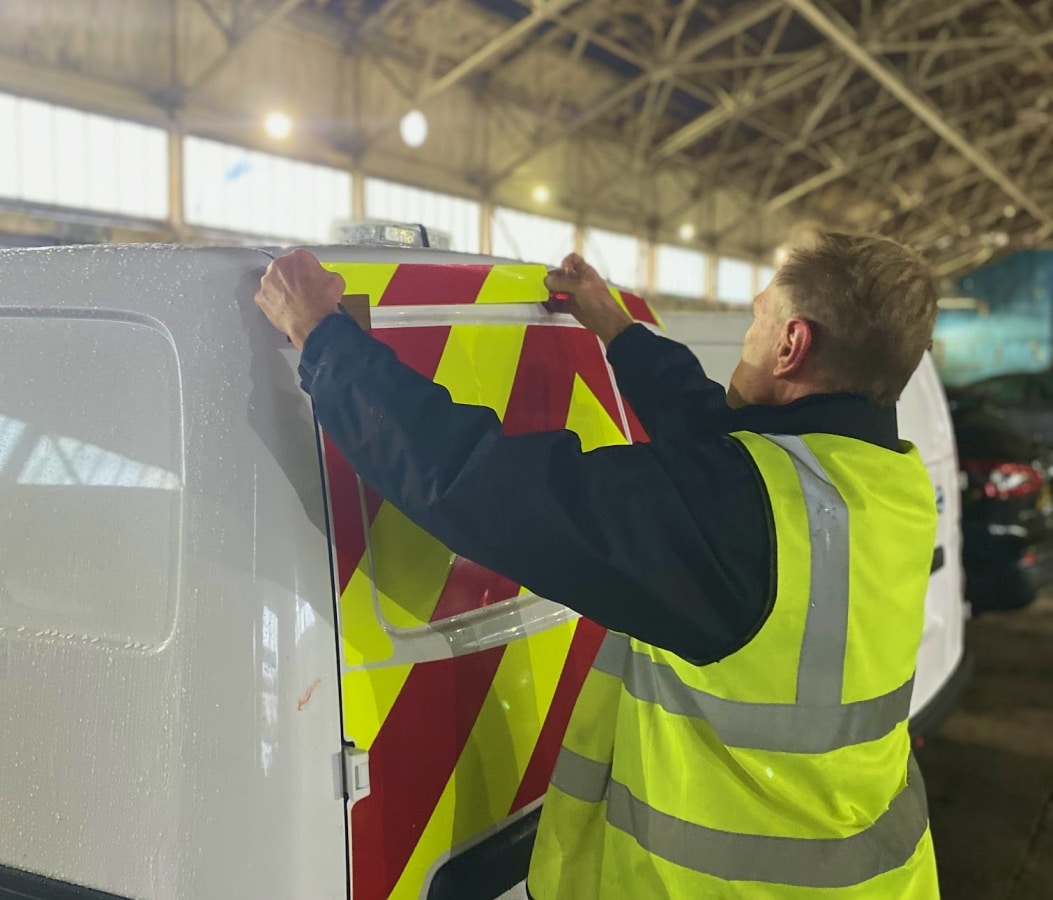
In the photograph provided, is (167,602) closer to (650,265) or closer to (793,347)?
(793,347)

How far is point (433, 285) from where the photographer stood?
4.91ft

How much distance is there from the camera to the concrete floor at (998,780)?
137 inches

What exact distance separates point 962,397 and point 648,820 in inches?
260

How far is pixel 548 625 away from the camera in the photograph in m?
1.57

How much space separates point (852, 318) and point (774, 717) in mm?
543

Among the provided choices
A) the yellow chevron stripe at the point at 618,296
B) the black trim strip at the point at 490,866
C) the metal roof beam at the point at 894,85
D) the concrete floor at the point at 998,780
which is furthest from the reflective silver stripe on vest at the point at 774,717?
the metal roof beam at the point at 894,85

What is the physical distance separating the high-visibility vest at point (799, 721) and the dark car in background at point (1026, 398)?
25.8ft

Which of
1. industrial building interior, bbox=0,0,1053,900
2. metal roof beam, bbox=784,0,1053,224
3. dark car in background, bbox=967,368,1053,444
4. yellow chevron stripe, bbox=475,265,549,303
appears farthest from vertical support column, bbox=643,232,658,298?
yellow chevron stripe, bbox=475,265,549,303

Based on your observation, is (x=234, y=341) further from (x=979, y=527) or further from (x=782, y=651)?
(x=979, y=527)

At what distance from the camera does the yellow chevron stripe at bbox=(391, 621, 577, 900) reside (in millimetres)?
1338

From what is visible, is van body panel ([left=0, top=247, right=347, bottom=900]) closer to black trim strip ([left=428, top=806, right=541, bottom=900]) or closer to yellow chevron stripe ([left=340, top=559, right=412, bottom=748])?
yellow chevron stripe ([left=340, top=559, right=412, bottom=748])

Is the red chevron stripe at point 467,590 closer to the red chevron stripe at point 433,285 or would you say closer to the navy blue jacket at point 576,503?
the navy blue jacket at point 576,503

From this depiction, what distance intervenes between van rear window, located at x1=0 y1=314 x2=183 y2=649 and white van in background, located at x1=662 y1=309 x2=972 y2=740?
199 cm

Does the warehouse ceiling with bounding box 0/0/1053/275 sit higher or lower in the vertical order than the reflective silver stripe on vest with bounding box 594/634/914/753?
higher
